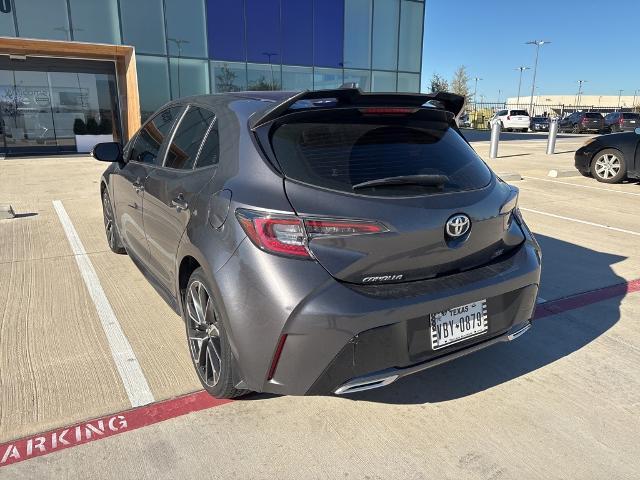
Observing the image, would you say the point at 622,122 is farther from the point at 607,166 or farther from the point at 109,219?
the point at 109,219

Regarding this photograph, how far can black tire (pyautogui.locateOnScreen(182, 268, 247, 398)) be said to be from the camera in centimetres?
249

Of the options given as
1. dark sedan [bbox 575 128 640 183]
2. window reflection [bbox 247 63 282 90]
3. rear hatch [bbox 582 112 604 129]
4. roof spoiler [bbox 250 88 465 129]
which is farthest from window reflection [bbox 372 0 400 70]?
rear hatch [bbox 582 112 604 129]

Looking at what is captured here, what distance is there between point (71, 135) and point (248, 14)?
8142mm

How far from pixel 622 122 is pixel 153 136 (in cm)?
3621

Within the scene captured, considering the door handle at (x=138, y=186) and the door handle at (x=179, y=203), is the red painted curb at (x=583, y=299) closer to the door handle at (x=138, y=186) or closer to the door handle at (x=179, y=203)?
the door handle at (x=179, y=203)

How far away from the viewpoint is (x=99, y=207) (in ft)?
26.0

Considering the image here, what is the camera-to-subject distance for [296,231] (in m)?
2.17

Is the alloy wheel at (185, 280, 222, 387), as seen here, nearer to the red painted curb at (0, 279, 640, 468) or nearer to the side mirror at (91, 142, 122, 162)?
the red painted curb at (0, 279, 640, 468)

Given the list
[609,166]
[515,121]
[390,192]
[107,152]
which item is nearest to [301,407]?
[390,192]

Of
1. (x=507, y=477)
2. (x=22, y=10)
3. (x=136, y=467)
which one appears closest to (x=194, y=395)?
(x=136, y=467)

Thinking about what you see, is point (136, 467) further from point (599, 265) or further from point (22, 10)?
point (22, 10)

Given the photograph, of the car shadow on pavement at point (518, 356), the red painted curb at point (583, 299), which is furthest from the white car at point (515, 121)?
the car shadow on pavement at point (518, 356)

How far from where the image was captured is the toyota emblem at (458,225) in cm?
239

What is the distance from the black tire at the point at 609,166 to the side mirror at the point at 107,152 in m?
9.77
